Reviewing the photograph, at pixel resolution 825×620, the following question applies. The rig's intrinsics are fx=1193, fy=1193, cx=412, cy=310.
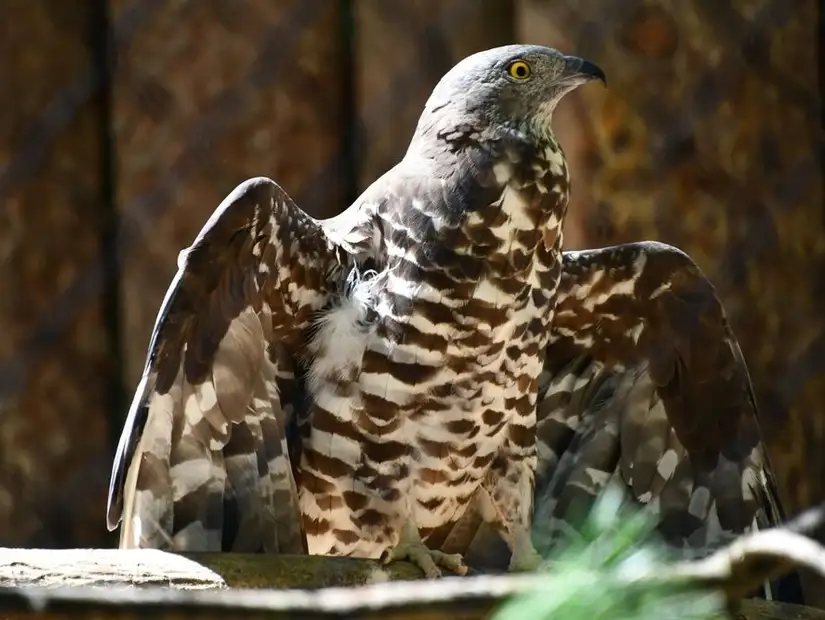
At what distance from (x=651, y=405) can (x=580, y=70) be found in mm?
642

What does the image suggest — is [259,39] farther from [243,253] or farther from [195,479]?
[195,479]

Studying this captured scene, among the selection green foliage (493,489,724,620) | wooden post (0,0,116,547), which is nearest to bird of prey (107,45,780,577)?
wooden post (0,0,116,547)

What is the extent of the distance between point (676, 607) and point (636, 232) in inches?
62.8

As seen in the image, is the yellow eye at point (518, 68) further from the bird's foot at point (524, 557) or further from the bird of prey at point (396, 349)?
the bird's foot at point (524, 557)

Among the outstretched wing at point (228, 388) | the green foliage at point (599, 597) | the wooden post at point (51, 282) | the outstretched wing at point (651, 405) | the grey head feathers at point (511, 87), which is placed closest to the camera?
the green foliage at point (599, 597)

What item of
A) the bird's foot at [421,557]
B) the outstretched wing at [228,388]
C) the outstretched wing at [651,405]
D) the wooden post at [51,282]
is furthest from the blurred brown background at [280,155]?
the bird's foot at [421,557]

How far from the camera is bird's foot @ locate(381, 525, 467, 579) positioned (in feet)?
6.10

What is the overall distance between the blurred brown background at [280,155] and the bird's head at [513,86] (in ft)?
0.59

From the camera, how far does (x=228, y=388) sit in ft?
6.22

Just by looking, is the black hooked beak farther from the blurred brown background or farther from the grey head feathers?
the blurred brown background

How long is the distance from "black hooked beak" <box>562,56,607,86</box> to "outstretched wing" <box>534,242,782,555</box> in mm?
298

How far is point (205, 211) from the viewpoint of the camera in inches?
91.4

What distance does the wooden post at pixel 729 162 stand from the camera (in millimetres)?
2150

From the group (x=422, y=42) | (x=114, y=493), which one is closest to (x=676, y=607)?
(x=114, y=493)
